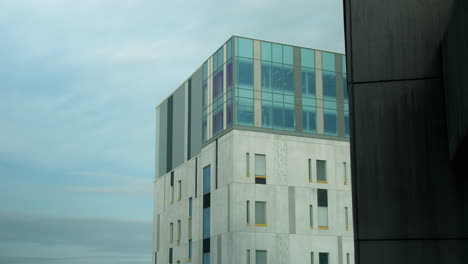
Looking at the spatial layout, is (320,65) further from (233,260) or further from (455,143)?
(455,143)

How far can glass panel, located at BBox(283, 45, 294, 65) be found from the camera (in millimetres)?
59812

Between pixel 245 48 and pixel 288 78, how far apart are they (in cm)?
478

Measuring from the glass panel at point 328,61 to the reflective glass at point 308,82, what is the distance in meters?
1.63

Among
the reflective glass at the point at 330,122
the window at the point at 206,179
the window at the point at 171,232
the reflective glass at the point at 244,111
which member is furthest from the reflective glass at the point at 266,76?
the window at the point at 171,232

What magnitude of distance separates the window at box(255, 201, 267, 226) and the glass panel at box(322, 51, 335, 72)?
48.3 ft

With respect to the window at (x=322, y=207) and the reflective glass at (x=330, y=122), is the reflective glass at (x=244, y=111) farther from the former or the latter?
the window at (x=322, y=207)

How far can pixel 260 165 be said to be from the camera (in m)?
57.4

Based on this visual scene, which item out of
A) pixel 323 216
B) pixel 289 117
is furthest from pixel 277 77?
pixel 323 216

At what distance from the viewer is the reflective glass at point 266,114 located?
190 ft

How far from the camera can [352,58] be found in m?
13.9

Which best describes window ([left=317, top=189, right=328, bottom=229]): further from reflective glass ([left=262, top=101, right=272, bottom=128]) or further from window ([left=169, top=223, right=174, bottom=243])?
window ([left=169, top=223, right=174, bottom=243])

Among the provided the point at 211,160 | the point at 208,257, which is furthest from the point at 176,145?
the point at 208,257

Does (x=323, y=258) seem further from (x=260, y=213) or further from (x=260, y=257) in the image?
(x=260, y=213)

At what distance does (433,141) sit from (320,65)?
160ft
